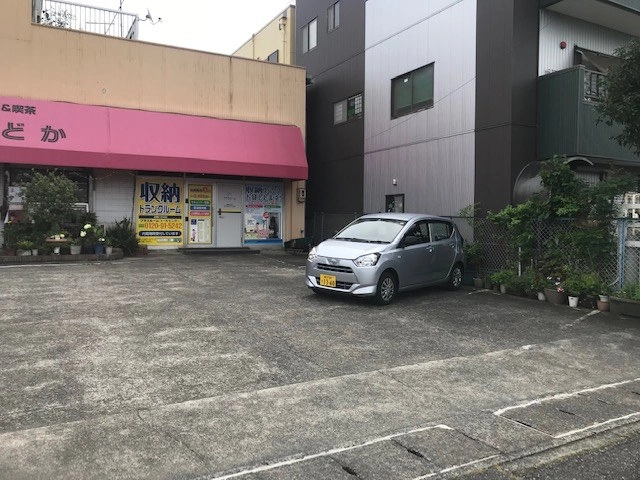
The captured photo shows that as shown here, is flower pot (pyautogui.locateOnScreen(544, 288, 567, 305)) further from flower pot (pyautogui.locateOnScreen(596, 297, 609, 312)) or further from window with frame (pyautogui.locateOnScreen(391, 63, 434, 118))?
window with frame (pyautogui.locateOnScreen(391, 63, 434, 118))

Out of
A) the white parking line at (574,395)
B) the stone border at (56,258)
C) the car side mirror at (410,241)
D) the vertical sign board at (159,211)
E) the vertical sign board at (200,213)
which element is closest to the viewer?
the white parking line at (574,395)

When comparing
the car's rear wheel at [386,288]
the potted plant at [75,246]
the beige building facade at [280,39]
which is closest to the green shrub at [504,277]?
the car's rear wheel at [386,288]

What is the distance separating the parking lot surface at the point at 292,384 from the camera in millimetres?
3537

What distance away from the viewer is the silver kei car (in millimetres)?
8727

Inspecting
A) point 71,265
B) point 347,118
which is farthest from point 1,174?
point 347,118

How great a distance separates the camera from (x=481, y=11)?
12523mm

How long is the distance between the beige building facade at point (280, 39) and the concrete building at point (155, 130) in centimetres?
531

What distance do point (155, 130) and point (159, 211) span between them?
255 centimetres

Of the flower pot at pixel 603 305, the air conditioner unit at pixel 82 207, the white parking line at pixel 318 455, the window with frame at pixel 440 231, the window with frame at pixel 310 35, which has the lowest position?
the white parking line at pixel 318 455

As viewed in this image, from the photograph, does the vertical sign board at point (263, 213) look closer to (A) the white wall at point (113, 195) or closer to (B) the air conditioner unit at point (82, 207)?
(A) the white wall at point (113, 195)

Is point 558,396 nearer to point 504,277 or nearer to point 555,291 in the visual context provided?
Result: point 555,291

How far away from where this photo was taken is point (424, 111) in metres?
14.6

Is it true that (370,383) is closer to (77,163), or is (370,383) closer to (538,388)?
(538,388)

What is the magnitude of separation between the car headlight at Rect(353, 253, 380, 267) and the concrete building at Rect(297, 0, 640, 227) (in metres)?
4.80
